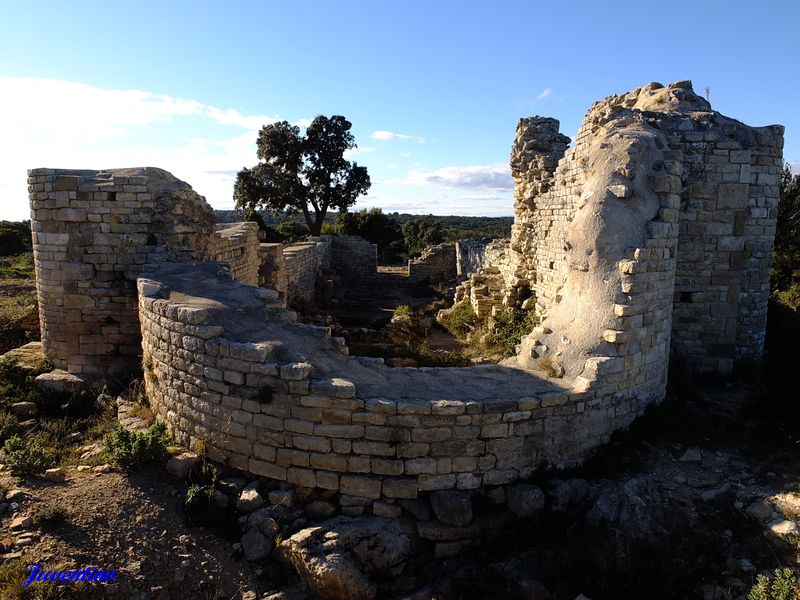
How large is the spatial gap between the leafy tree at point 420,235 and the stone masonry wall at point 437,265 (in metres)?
14.9

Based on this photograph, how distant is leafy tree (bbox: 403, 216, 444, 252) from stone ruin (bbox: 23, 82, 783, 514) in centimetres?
3016

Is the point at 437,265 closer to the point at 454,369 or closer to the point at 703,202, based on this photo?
the point at 703,202

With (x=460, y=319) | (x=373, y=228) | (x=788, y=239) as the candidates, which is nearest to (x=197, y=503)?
(x=460, y=319)

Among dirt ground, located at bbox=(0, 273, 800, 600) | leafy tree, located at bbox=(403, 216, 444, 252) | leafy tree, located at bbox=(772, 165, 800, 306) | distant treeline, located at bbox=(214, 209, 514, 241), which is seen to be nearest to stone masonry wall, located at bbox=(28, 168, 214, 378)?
dirt ground, located at bbox=(0, 273, 800, 600)

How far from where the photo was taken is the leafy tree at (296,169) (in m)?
31.2

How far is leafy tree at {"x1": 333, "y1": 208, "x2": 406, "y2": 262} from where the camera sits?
3497 cm

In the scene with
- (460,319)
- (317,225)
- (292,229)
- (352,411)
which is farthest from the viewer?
(292,229)

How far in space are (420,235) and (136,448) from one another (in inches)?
1526

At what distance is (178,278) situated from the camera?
7.45 metres

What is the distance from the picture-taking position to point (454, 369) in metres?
6.11

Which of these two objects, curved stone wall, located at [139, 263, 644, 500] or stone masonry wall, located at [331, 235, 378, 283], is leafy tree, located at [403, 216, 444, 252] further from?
curved stone wall, located at [139, 263, 644, 500]

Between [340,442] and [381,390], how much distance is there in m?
0.63

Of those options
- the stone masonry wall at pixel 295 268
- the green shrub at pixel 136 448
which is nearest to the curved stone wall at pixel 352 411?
the green shrub at pixel 136 448

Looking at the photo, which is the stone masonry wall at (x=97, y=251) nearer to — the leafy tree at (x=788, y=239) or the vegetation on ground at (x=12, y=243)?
the leafy tree at (x=788, y=239)
